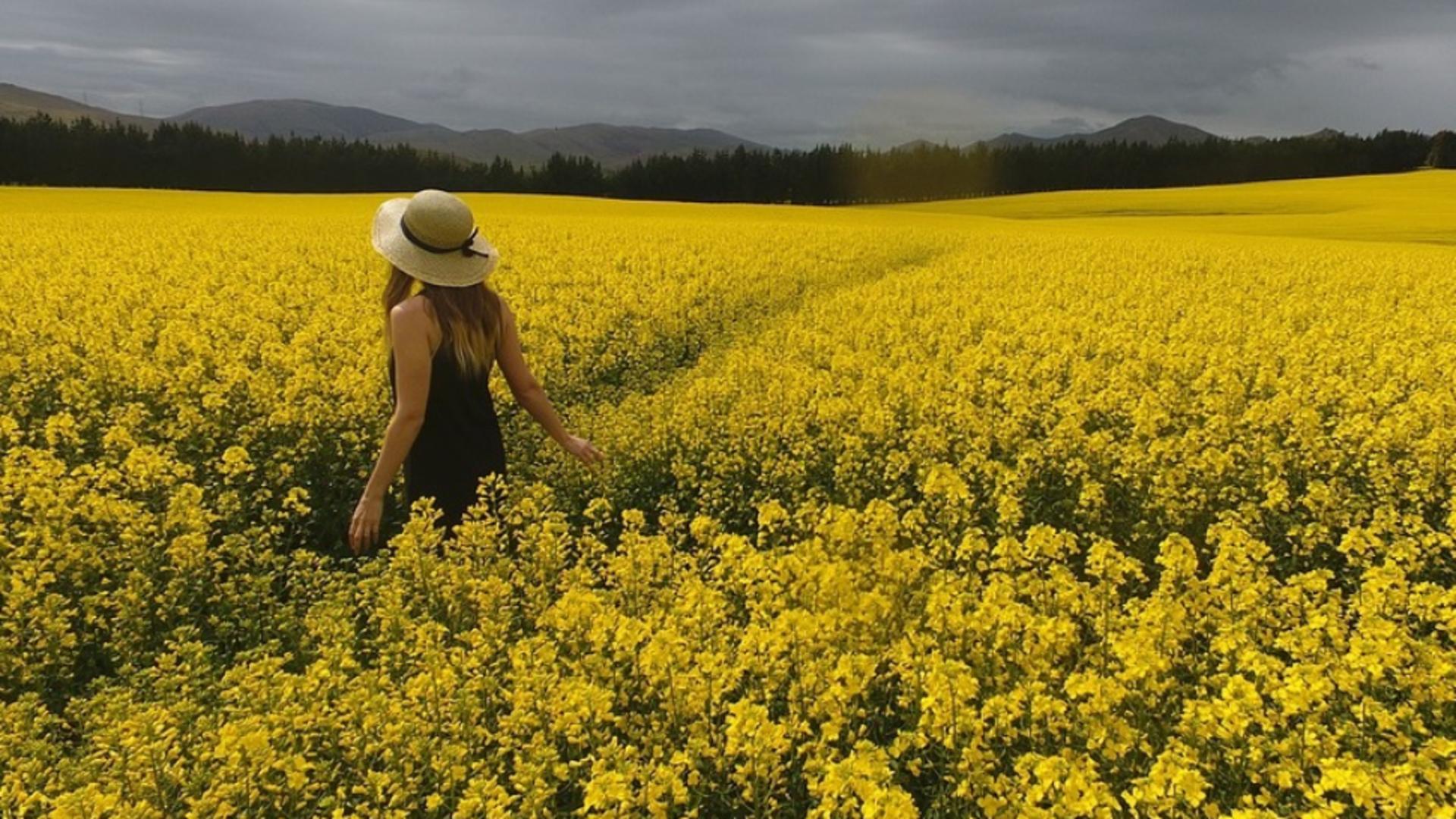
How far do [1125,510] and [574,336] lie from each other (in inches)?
264

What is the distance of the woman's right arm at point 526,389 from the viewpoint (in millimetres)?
4508

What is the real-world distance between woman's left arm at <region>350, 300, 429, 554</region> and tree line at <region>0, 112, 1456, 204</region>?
245ft

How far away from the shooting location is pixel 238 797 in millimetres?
2635

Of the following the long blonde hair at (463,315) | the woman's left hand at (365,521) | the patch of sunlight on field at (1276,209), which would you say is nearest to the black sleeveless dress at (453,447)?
the long blonde hair at (463,315)

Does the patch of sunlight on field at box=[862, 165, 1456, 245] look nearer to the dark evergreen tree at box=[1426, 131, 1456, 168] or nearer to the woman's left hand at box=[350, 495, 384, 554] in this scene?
the dark evergreen tree at box=[1426, 131, 1456, 168]

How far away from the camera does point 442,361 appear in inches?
167

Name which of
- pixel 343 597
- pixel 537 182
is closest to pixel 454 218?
pixel 343 597

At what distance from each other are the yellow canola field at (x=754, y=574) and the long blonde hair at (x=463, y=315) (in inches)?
33.8

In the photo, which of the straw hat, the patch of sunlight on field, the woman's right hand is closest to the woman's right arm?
the woman's right hand

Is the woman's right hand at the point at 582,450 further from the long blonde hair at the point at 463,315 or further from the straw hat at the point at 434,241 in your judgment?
the straw hat at the point at 434,241

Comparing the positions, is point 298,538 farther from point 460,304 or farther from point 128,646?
point 460,304

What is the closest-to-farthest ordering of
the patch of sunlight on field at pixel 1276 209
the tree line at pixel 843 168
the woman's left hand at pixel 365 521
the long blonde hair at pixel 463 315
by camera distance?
1. the long blonde hair at pixel 463 315
2. the woman's left hand at pixel 365 521
3. the patch of sunlight on field at pixel 1276 209
4. the tree line at pixel 843 168

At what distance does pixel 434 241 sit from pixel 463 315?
1.25 feet

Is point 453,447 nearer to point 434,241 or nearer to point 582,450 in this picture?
point 582,450
